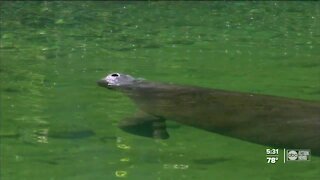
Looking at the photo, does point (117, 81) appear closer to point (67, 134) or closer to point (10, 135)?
point (67, 134)

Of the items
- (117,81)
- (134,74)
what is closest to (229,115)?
(117,81)

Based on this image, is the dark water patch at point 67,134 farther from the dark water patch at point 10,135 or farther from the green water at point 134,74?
the dark water patch at point 10,135

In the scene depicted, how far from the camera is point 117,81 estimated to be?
5.73 meters

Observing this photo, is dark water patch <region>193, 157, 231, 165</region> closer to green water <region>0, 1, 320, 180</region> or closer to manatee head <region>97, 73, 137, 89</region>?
green water <region>0, 1, 320, 180</region>

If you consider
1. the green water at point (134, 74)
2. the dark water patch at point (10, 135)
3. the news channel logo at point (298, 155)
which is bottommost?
the green water at point (134, 74)

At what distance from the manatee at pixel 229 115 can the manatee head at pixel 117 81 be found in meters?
Result: 0.16

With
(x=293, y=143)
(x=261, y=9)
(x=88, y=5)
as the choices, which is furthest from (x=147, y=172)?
(x=88, y=5)

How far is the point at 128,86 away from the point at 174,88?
1.46ft

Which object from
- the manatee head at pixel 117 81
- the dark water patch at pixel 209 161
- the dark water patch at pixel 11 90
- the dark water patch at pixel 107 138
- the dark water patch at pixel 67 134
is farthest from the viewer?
the dark water patch at pixel 11 90

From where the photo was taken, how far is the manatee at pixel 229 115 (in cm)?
413

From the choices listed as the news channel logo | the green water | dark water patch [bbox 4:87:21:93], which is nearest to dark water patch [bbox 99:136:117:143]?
the green water

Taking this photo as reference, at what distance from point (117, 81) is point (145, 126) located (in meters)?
1.03

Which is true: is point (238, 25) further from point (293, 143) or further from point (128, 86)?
point (293, 143)

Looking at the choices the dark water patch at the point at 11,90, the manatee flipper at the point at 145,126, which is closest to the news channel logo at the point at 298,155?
the manatee flipper at the point at 145,126
